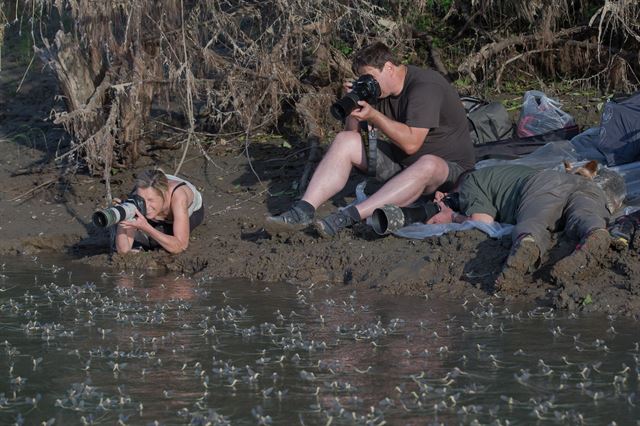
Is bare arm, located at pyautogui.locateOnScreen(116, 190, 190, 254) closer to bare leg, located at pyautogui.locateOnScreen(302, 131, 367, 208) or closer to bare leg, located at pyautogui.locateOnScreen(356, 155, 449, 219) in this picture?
bare leg, located at pyautogui.locateOnScreen(302, 131, 367, 208)

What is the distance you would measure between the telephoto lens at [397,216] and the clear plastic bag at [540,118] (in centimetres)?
157

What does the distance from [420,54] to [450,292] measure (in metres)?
4.60

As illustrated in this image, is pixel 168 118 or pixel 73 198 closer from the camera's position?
Answer: pixel 73 198

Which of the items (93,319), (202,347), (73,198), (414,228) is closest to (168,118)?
(73,198)

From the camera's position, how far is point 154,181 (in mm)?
7453

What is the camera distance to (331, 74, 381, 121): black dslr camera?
7.11 m

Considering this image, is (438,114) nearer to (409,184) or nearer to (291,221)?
(409,184)

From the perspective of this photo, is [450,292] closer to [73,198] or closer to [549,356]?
[549,356]

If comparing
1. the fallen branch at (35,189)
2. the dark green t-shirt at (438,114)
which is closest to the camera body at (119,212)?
the dark green t-shirt at (438,114)

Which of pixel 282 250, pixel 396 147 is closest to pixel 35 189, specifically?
pixel 282 250

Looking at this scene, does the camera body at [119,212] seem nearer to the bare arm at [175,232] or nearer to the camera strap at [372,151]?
the bare arm at [175,232]

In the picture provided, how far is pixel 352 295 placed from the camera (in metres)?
6.48

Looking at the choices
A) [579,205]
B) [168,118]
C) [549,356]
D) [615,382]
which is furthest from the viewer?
[168,118]

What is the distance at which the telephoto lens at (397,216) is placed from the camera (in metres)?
7.08
